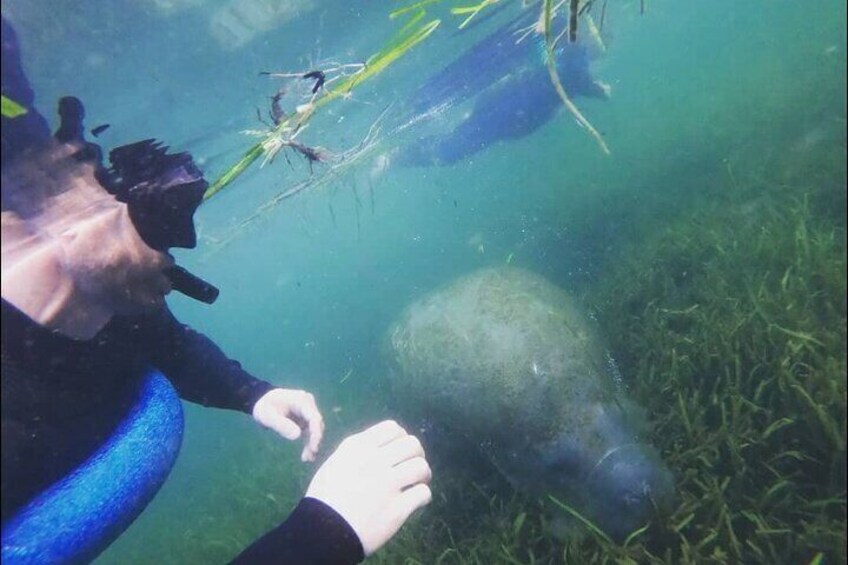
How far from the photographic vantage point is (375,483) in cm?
204

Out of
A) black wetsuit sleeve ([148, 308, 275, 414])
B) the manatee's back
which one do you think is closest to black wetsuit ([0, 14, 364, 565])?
black wetsuit sleeve ([148, 308, 275, 414])

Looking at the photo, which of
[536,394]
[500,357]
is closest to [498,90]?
[500,357]

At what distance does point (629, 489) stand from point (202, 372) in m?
3.34

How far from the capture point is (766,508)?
3.84m

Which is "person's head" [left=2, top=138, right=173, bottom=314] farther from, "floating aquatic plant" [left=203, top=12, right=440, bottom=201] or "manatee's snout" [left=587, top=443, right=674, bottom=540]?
"manatee's snout" [left=587, top=443, right=674, bottom=540]

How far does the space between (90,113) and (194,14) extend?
10.8ft

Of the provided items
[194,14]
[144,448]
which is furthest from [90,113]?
[144,448]

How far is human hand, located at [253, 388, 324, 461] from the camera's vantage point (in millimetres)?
2988

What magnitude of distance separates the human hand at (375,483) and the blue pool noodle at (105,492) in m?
0.87

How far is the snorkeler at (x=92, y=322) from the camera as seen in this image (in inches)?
71.4

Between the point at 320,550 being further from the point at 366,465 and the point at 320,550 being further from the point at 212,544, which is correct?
the point at 212,544

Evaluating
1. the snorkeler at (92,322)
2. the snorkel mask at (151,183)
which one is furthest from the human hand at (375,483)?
the snorkel mask at (151,183)

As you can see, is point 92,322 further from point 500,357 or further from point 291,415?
point 500,357

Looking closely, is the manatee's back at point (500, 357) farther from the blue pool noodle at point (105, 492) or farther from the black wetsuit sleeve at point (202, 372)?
the blue pool noodle at point (105, 492)
